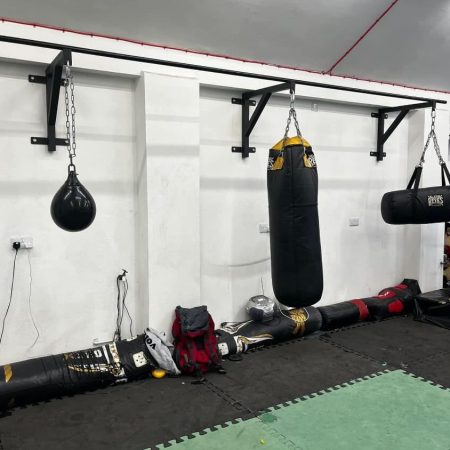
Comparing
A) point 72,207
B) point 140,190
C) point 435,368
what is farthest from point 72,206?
point 435,368

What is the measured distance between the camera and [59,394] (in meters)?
3.13

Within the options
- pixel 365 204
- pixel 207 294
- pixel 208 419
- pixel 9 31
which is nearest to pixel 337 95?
pixel 365 204

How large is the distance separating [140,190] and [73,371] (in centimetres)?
151

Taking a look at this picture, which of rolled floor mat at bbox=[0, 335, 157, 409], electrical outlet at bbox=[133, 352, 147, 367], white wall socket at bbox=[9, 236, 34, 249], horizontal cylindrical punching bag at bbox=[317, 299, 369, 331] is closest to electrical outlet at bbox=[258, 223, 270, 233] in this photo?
horizontal cylindrical punching bag at bbox=[317, 299, 369, 331]

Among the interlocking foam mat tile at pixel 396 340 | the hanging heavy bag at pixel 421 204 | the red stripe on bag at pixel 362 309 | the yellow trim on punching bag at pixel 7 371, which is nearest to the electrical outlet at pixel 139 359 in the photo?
the yellow trim on punching bag at pixel 7 371

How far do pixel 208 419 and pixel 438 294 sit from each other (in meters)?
3.36

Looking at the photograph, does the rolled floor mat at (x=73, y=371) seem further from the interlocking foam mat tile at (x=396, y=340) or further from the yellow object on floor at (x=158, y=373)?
the interlocking foam mat tile at (x=396, y=340)

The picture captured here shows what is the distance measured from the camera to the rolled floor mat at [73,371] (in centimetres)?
300

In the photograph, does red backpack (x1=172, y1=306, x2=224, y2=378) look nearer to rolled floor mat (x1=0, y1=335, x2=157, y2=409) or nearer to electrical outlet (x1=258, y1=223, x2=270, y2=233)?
rolled floor mat (x1=0, y1=335, x2=157, y2=409)

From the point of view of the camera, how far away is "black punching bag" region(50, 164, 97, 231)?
274cm

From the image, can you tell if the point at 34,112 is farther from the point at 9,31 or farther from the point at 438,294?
the point at 438,294

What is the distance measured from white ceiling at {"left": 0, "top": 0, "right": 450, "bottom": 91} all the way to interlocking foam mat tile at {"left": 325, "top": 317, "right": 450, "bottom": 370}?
2714 millimetres

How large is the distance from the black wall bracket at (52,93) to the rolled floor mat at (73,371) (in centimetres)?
158

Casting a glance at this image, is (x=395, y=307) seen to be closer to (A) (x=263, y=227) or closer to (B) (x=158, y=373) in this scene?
(A) (x=263, y=227)
